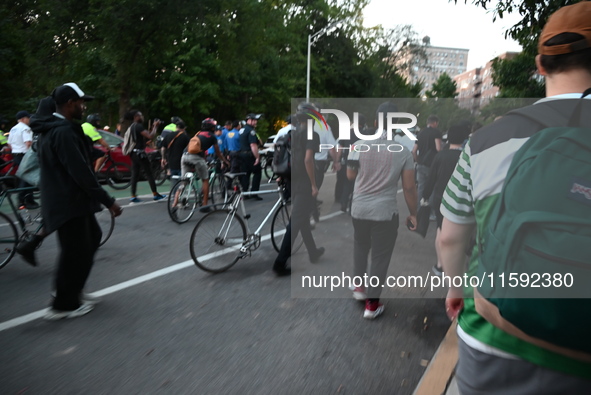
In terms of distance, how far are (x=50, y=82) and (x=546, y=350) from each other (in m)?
20.1

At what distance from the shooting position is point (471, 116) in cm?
951

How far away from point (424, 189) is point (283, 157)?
1655 millimetres

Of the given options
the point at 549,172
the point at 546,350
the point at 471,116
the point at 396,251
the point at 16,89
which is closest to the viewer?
the point at 549,172

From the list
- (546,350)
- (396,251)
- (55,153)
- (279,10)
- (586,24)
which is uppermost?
(279,10)

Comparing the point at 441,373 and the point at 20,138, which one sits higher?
the point at 20,138

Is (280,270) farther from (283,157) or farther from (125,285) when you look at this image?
(125,285)

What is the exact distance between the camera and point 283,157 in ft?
18.0

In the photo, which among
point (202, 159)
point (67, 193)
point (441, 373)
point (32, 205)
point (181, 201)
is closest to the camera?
point (441, 373)

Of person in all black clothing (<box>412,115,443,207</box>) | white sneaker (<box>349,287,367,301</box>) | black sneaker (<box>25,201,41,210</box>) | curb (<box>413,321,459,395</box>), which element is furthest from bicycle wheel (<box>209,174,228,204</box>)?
curb (<box>413,321,459,395</box>)

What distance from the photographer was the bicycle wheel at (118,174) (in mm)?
12594

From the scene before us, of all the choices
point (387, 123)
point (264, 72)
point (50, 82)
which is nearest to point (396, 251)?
point (387, 123)

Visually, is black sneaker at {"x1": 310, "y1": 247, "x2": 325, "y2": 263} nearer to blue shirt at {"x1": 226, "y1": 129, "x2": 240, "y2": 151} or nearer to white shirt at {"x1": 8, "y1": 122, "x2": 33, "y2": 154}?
blue shirt at {"x1": 226, "y1": 129, "x2": 240, "y2": 151}

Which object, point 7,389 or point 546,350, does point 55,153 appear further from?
point 546,350

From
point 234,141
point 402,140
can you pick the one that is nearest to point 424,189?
point 402,140
